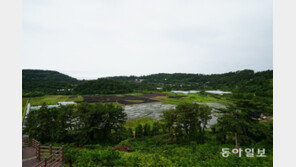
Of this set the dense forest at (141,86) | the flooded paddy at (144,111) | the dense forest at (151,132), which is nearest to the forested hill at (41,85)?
the dense forest at (141,86)

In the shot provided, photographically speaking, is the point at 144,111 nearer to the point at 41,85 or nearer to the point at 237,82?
the point at 237,82

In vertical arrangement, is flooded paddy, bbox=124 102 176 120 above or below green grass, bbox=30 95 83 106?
below

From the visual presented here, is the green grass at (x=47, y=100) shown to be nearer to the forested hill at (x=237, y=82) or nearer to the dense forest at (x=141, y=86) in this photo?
the dense forest at (x=141, y=86)

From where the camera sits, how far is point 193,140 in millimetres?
16125

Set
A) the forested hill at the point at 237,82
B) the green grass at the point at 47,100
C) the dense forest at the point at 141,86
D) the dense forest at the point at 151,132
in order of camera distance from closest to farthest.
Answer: the dense forest at the point at 151,132
the green grass at the point at 47,100
the dense forest at the point at 141,86
the forested hill at the point at 237,82

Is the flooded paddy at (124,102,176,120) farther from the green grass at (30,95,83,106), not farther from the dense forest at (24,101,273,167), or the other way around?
the green grass at (30,95,83,106)

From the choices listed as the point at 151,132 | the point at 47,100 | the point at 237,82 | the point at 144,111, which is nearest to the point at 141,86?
the point at 47,100

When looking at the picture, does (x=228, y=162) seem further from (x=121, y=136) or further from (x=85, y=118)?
(x=85, y=118)

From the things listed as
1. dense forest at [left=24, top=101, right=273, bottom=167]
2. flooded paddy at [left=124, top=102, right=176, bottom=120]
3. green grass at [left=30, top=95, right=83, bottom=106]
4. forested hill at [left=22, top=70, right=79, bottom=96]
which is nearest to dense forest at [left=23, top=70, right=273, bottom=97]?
forested hill at [left=22, top=70, right=79, bottom=96]

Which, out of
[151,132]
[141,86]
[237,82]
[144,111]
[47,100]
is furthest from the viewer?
[141,86]

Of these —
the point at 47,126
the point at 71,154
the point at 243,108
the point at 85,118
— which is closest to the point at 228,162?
the point at 243,108

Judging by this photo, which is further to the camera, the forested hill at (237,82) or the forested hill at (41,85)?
the forested hill at (41,85)

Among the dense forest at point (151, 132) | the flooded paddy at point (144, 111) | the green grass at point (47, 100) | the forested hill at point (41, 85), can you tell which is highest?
the forested hill at point (41, 85)

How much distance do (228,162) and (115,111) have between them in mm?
13548
